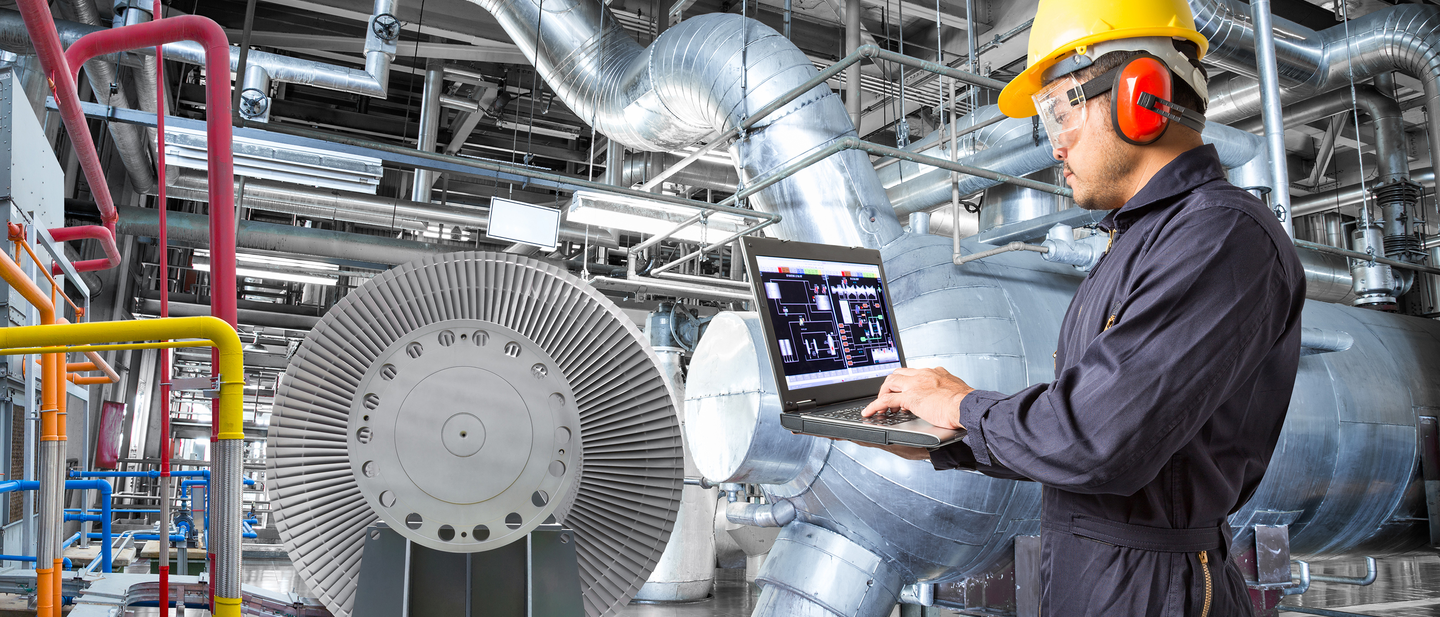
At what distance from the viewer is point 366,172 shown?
623cm

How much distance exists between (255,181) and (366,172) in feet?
9.20

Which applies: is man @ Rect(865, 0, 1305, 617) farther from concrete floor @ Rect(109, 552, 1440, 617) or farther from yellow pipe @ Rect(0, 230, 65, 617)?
concrete floor @ Rect(109, 552, 1440, 617)

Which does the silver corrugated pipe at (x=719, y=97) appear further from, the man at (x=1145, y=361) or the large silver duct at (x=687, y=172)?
the man at (x=1145, y=361)

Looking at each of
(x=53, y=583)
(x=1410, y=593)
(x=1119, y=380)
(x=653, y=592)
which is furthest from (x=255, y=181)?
(x=1410, y=593)

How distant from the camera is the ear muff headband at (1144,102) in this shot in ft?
4.22

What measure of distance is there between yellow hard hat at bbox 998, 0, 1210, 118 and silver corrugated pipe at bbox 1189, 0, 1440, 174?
467 centimetres

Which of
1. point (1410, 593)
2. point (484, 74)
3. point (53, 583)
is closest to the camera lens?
point (53, 583)

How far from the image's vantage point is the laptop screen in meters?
1.98

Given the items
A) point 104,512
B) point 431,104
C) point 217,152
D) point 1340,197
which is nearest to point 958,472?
point 217,152

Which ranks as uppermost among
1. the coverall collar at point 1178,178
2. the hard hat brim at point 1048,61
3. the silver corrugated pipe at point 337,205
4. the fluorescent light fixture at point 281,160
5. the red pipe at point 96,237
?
the silver corrugated pipe at point 337,205

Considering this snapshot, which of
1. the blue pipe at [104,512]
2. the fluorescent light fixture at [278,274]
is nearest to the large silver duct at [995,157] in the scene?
the blue pipe at [104,512]

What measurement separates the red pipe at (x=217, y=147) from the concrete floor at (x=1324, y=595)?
4.88 meters

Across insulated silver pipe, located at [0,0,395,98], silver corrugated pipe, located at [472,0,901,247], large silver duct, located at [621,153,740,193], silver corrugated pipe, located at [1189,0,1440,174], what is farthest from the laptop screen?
large silver duct, located at [621,153,740,193]

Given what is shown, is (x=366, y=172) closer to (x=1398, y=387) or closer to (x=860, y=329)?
(x=860, y=329)
